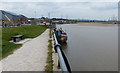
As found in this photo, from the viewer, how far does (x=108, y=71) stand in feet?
26.7

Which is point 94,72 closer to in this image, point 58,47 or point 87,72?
point 87,72

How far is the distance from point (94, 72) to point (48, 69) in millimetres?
3626

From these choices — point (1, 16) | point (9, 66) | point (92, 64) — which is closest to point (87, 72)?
point (92, 64)

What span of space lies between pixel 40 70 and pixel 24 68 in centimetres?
64

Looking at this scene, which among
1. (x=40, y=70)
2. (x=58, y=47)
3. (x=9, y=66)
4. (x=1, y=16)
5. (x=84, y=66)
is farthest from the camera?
(x=1, y=16)

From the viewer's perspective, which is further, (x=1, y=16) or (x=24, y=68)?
(x=1, y=16)

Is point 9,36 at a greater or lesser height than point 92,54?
greater

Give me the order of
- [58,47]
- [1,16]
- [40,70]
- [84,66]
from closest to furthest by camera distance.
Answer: [58,47]
[40,70]
[84,66]
[1,16]

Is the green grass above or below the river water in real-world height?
above

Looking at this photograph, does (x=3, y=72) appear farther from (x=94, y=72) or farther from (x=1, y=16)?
(x=1, y=16)

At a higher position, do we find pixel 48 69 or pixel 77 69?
pixel 48 69

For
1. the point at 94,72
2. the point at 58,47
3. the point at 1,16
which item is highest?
the point at 1,16

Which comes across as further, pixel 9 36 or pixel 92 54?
pixel 9 36

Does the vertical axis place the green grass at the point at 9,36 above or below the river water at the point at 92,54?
above
